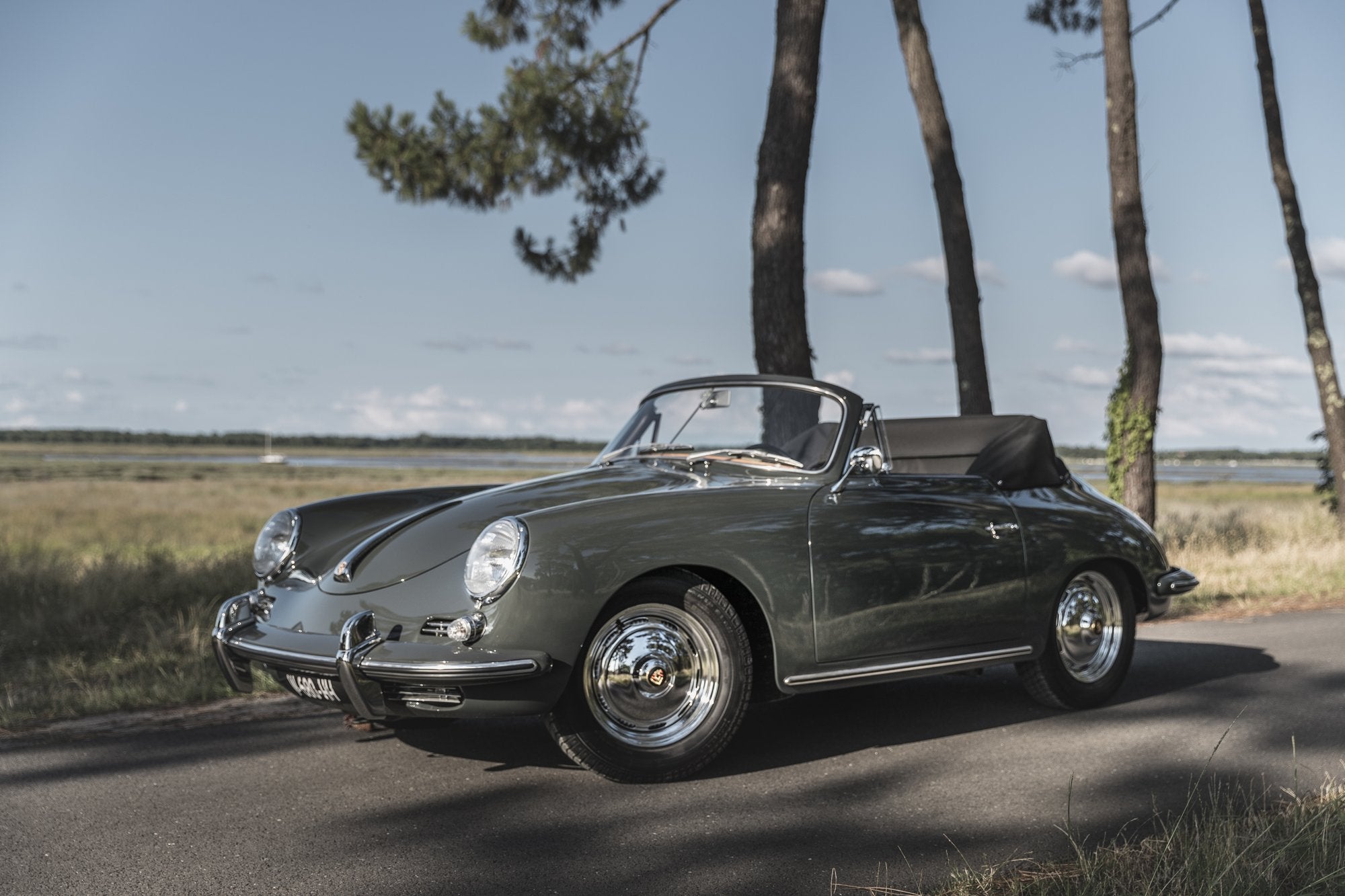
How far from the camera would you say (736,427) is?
18.1ft

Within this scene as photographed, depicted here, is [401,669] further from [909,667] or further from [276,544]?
[909,667]

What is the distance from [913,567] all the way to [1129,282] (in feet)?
32.3

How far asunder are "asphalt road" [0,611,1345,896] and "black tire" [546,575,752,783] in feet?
0.43

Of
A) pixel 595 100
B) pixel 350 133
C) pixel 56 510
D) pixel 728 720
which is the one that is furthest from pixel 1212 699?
pixel 56 510

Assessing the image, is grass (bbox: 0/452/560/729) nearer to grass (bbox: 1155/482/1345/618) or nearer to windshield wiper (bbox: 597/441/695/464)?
windshield wiper (bbox: 597/441/695/464)

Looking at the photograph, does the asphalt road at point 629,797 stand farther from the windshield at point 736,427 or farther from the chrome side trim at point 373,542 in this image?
the windshield at point 736,427

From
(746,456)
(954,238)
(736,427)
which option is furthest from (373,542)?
(954,238)

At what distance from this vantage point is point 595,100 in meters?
14.2

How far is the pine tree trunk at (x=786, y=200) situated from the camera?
11.0 metres

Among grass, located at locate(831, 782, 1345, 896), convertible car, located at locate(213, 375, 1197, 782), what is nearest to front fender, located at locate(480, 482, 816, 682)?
convertible car, located at locate(213, 375, 1197, 782)

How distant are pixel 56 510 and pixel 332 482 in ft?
83.9

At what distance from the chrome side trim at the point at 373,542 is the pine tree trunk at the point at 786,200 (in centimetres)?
612

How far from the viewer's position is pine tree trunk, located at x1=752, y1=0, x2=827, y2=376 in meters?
11.0

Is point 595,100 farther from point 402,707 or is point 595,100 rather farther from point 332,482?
point 332,482
